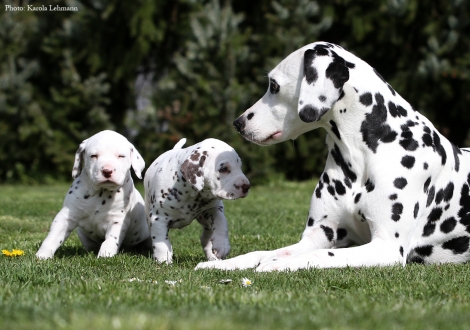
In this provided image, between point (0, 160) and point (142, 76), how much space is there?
446cm

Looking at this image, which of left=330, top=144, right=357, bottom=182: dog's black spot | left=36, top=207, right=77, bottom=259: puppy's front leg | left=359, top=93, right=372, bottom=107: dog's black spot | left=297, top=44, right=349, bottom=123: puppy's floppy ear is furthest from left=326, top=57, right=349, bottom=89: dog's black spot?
left=36, top=207, right=77, bottom=259: puppy's front leg

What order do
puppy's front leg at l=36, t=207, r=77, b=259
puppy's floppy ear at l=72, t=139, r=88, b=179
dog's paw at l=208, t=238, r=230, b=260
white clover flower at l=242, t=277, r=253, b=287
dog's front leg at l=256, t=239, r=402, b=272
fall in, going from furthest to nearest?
puppy's floppy ear at l=72, t=139, r=88, b=179 < dog's paw at l=208, t=238, r=230, b=260 < puppy's front leg at l=36, t=207, r=77, b=259 < dog's front leg at l=256, t=239, r=402, b=272 < white clover flower at l=242, t=277, r=253, b=287

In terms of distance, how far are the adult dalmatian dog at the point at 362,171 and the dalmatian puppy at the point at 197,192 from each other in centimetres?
64

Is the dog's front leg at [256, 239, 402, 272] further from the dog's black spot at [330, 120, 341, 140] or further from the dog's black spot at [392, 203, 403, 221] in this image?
the dog's black spot at [330, 120, 341, 140]

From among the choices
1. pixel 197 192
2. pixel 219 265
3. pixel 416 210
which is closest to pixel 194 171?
pixel 197 192

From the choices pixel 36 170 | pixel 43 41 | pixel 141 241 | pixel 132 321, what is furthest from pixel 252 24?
pixel 132 321

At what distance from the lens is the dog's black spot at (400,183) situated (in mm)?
5180

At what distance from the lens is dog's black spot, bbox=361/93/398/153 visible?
17.4 ft

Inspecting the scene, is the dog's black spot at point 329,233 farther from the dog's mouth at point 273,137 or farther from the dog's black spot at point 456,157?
the dog's black spot at point 456,157

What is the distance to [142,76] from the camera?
1922 cm

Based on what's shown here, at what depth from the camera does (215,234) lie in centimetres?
633

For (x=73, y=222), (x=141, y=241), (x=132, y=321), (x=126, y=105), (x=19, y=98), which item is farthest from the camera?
(x=126, y=105)

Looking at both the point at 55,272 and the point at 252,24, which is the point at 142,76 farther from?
the point at 55,272

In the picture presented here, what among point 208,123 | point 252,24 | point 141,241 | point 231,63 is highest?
point 252,24
